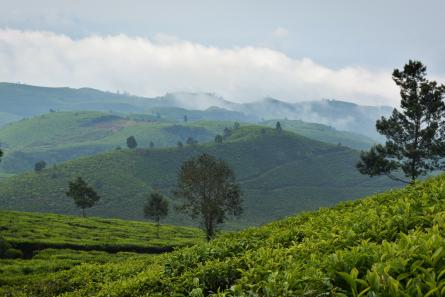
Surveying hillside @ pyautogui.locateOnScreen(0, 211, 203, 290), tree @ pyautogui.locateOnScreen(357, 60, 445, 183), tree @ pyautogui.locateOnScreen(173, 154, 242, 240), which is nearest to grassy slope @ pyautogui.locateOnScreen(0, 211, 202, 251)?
hillside @ pyautogui.locateOnScreen(0, 211, 203, 290)

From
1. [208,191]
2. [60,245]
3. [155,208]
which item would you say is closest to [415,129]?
[208,191]

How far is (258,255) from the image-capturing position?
485 inches

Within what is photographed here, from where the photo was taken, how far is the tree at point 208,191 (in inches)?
2625

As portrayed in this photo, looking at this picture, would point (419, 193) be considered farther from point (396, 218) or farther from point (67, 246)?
point (67, 246)

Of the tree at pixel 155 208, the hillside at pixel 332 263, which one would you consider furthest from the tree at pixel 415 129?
the tree at pixel 155 208

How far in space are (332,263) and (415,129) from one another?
57.8m

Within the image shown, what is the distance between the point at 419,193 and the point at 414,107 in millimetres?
47385

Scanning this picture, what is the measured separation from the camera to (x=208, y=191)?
6762cm

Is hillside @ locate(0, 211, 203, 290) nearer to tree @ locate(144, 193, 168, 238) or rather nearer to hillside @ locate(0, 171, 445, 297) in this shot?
tree @ locate(144, 193, 168, 238)

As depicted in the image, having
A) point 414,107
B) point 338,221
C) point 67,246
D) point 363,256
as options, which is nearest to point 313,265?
point 363,256

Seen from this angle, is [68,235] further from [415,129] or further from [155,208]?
[415,129]

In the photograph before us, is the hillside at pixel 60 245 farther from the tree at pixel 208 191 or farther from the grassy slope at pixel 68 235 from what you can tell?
the tree at pixel 208 191

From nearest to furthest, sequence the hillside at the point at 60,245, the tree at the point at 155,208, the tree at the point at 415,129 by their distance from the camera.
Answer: the hillside at the point at 60,245
the tree at the point at 415,129
the tree at the point at 155,208

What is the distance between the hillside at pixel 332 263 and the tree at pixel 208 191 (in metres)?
45.6
